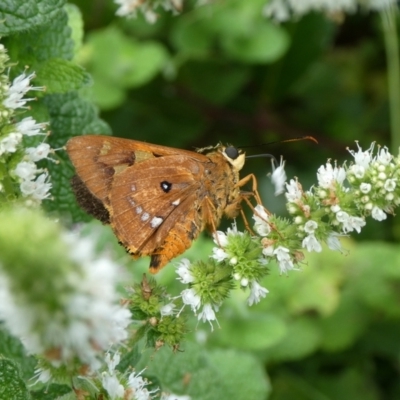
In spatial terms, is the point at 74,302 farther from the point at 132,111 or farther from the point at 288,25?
the point at 288,25

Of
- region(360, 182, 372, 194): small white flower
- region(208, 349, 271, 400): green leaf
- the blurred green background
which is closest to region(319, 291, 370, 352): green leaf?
the blurred green background

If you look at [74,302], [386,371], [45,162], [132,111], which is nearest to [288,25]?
[132,111]

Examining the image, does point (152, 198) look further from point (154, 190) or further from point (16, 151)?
point (16, 151)

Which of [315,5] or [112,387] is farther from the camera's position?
[315,5]

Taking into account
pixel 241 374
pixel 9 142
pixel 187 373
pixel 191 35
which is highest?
pixel 9 142

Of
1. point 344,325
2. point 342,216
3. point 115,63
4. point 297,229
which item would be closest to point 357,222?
point 342,216

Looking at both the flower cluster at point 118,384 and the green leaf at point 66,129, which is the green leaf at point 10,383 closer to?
the flower cluster at point 118,384

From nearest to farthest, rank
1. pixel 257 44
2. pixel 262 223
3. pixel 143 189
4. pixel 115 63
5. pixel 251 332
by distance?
pixel 262 223 → pixel 143 189 → pixel 251 332 → pixel 115 63 → pixel 257 44
